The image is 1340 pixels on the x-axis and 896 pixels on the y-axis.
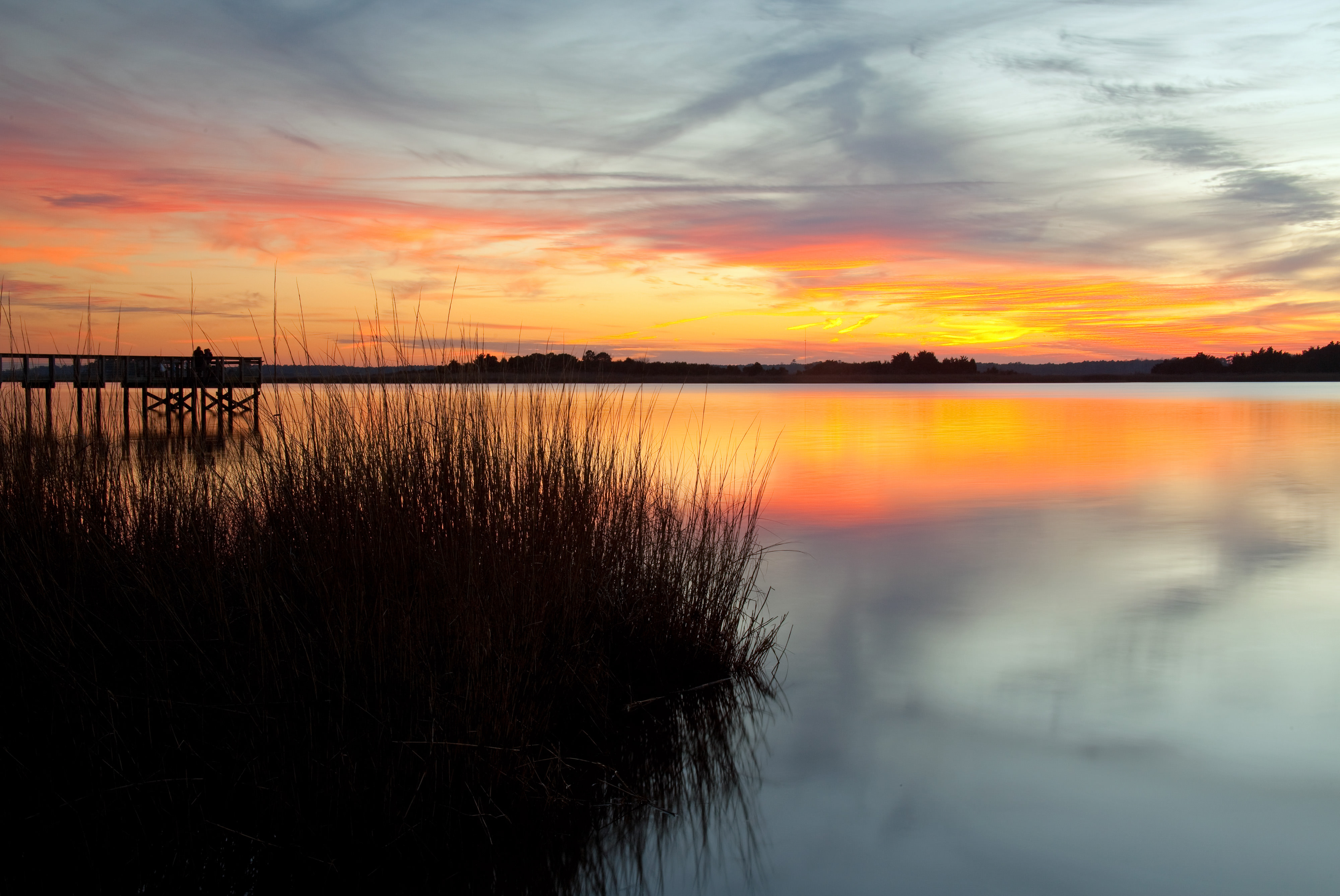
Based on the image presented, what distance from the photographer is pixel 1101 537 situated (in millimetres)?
11148

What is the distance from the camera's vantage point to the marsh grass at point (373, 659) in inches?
138

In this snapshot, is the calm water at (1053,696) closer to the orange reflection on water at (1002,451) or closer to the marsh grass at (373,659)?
the orange reflection on water at (1002,451)

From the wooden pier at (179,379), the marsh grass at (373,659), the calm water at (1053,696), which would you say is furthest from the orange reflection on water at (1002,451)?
the wooden pier at (179,379)

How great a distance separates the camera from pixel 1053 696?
5.70 m

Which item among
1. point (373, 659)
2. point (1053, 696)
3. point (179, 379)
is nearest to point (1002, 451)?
point (1053, 696)

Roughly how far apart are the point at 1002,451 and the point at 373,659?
19992 mm

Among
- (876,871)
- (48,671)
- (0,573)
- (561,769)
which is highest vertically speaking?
(0,573)

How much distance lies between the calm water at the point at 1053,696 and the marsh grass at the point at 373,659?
2.00 feet

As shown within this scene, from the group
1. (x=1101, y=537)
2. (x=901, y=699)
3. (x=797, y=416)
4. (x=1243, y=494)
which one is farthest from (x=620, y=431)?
(x=797, y=416)

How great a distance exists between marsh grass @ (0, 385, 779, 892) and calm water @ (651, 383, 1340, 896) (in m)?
0.61

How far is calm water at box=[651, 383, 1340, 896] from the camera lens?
3.86 meters

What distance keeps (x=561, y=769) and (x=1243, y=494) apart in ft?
47.5

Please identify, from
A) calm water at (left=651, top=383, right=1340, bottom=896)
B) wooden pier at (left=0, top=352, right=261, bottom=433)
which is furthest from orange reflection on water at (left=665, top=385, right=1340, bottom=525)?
wooden pier at (left=0, top=352, right=261, bottom=433)

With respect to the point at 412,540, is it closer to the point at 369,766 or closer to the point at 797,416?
the point at 369,766
